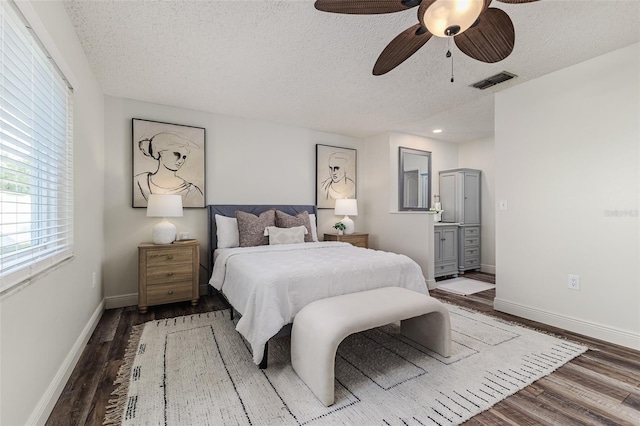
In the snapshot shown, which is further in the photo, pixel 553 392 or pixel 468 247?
pixel 468 247

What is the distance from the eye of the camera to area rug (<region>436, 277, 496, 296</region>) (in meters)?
3.97

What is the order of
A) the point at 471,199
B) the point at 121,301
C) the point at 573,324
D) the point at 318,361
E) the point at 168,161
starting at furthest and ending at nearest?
the point at 471,199, the point at 168,161, the point at 121,301, the point at 573,324, the point at 318,361

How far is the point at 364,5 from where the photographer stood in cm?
147

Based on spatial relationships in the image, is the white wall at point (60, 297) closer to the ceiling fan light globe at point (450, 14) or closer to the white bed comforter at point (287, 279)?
the white bed comforter at point (287, 279)

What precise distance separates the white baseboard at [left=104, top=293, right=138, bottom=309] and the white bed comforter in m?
1.14

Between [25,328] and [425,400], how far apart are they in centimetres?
208

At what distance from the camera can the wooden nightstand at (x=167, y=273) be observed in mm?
3117

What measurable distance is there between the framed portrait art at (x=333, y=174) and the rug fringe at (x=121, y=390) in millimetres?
3159

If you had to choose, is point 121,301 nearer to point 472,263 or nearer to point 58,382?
point 58,382

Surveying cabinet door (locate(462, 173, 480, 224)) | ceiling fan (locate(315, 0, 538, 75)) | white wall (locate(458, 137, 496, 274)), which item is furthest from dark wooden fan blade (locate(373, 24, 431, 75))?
white wall (locate(458, 137, 496, 274))

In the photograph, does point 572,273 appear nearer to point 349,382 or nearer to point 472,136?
point 349,382

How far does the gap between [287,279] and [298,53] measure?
1890 mm

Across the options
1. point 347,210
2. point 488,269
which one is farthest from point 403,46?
point 488,269

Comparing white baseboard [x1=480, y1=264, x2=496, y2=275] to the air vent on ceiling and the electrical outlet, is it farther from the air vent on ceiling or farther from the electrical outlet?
the air vent on ceiling
